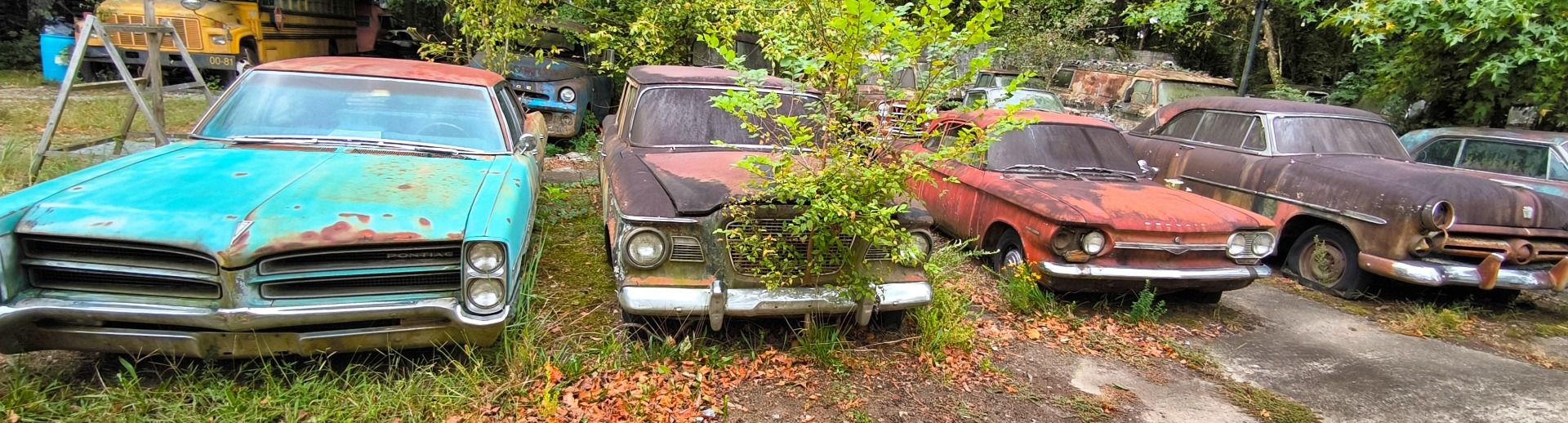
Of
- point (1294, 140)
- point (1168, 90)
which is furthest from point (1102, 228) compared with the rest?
point (1168, 90)

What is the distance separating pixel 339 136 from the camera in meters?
4.12

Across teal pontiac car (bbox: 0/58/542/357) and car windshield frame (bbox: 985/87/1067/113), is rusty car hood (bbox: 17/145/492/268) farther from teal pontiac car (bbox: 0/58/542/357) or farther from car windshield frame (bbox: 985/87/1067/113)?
car windshield frame (bbox: 985/87/1067/113)

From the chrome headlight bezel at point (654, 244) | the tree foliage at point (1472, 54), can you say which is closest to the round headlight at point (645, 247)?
the chrome headlight bezel at point (654, 244)

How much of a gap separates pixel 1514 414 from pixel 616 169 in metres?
5.09

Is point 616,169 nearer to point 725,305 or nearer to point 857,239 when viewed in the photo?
point 725,305

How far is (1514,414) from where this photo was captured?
3910 mm

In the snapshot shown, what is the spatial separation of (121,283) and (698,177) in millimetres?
2447

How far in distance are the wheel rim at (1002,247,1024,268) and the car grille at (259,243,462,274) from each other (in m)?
3.60

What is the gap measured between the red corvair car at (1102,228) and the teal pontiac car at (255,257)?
2.42 m

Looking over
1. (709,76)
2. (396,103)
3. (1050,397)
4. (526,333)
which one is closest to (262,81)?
(396,103)

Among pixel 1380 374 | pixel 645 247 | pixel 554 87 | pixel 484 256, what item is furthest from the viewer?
pixel 554 87

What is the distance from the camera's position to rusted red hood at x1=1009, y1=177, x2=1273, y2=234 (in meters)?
4.75

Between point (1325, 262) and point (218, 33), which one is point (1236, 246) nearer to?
point (1325, 262)

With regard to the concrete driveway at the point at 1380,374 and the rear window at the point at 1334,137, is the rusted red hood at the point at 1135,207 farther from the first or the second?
the rear window at the point at 1334,137
